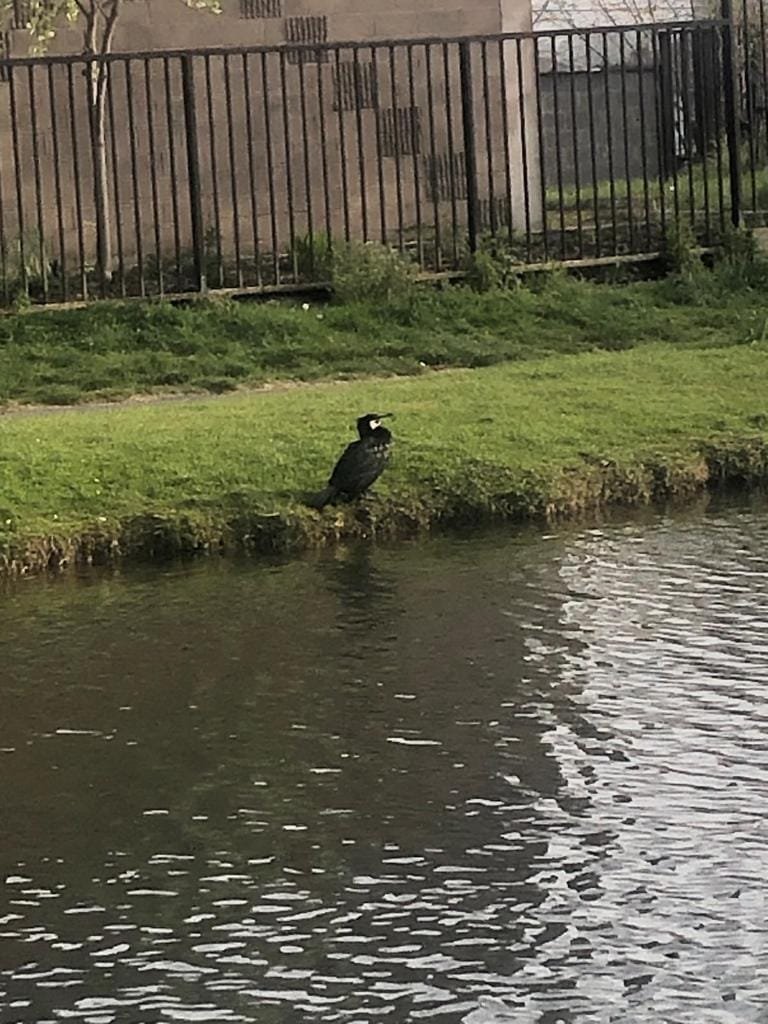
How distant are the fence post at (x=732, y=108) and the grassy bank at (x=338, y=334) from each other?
1.35 m

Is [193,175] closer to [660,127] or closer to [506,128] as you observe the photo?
[506,128]

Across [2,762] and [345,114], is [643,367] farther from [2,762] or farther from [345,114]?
[2,762]

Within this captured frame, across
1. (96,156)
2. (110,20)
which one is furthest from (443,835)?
(110,20)

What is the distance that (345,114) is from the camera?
17156mm

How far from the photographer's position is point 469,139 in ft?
51.8

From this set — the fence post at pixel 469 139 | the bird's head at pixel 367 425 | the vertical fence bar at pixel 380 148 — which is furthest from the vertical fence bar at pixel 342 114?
the bird's head at pixel 367 425

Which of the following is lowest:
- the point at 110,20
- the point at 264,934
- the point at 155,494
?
the point at 264,934

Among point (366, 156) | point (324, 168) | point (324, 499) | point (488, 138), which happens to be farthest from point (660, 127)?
point (324, 499)

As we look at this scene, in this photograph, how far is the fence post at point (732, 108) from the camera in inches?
651

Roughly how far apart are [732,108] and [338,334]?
13.6 ft

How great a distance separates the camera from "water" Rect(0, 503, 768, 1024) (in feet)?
17.3

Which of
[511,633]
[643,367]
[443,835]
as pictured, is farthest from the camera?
[643,367]

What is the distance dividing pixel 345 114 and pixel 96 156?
2.67 meters

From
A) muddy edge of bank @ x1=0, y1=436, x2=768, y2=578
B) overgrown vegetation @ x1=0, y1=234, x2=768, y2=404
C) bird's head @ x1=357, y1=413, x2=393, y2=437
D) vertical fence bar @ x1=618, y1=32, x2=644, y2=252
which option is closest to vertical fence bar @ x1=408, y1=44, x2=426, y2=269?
overgrown vegetation @ x1=0, y1=234, x2=768, y2=404
